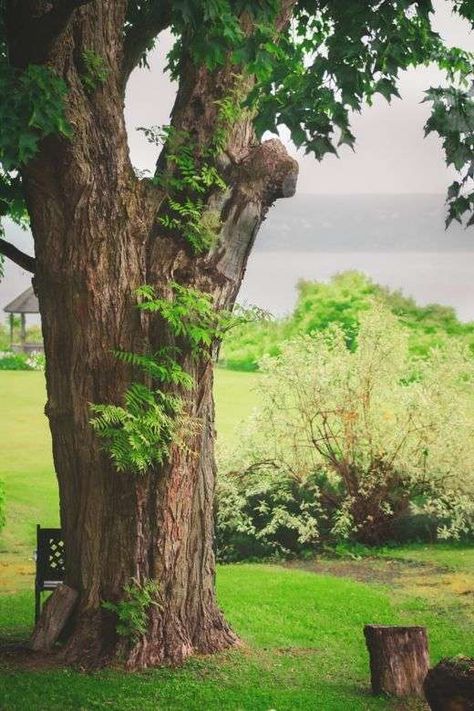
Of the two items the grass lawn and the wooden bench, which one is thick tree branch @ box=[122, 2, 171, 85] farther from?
the grass lawn

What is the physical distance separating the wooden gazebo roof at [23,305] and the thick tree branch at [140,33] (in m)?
10.4

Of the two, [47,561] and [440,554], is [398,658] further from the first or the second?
[440,554]

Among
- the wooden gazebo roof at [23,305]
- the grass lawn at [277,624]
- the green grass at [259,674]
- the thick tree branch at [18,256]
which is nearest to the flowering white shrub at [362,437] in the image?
the grass lawn at [277,624]

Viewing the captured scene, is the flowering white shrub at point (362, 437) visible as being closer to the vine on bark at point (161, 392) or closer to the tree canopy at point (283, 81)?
the vine on bark at point (161, 392)

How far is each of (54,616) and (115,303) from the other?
162cm

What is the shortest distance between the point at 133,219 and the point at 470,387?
224 inches

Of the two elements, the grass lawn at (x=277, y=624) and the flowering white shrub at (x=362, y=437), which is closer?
the grass lawn at (x=277, y=624)

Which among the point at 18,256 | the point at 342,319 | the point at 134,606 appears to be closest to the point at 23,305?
the point at 342,319

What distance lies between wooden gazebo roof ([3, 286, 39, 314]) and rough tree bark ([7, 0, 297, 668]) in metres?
11.0

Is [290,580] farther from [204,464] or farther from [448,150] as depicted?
[448,150]

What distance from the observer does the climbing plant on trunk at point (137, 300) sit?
4742 mm

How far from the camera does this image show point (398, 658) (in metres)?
4.66

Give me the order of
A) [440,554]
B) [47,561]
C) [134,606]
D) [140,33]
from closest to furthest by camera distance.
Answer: [134,606], [140,33], [47,561], [440,554]

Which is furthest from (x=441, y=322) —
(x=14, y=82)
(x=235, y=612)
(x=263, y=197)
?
(x=14, y=82)
